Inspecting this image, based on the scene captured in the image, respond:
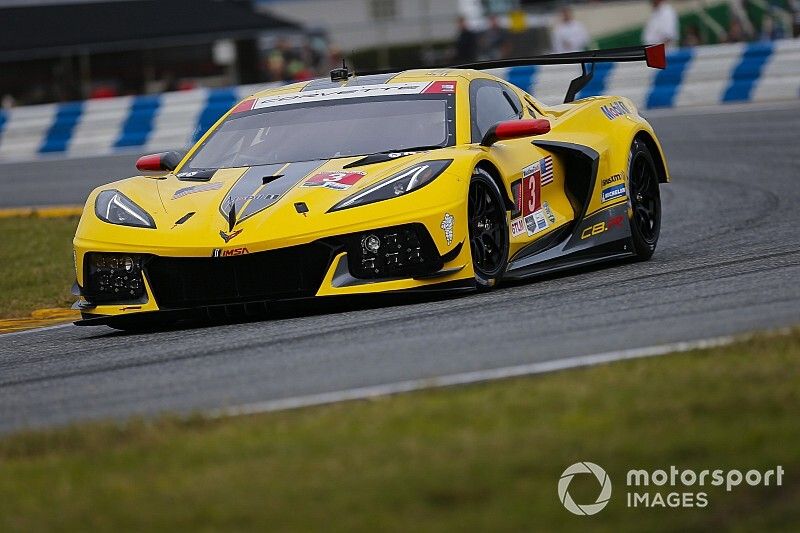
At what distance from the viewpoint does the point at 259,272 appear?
779 cm

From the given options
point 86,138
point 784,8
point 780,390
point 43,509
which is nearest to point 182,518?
Result: point 43,509

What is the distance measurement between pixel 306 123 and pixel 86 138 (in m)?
14.2

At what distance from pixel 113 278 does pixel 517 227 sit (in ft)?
7.09

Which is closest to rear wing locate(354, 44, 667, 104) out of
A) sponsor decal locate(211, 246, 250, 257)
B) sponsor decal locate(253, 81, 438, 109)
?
sponsor decal locate(253, 81, 438, 109)

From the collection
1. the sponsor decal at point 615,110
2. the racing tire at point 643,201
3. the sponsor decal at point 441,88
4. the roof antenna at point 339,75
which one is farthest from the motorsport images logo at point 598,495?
the sponsor decal at point 615,110

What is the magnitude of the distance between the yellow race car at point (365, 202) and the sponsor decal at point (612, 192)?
12mm

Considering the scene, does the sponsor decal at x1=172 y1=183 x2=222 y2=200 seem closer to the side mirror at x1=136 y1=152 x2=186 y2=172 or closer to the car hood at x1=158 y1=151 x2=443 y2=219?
the car hood at x1=158 y1=151 x2=443 y2=219

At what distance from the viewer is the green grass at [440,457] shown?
12.8 feet

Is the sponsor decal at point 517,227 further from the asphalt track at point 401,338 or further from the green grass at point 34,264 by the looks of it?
the green grass at point 34,264

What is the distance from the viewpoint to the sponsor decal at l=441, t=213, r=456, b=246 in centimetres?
779

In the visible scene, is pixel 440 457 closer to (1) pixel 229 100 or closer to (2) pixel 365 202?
(2) pixel 365 202

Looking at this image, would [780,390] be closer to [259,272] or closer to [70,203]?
[259,272]

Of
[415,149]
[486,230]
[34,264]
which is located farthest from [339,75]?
[34,264]

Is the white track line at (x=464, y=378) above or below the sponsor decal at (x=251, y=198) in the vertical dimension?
below
